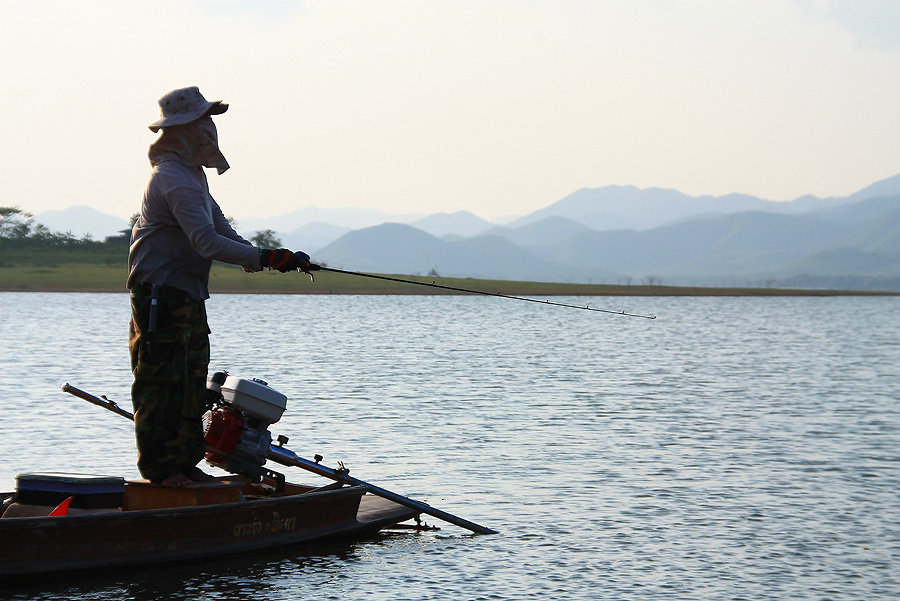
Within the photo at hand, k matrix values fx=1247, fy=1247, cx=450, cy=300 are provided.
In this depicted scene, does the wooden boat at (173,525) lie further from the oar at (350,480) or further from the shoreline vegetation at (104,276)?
the shoreline vegetation at (104,276)

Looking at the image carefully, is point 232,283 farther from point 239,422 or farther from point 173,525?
point 173,525

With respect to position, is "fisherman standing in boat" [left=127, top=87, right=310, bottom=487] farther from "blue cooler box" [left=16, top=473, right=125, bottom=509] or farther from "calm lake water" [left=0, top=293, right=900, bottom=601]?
"calm lake water" [left=0, top=293, right=900, bottom=601]

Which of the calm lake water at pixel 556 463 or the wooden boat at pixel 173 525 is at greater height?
the wooden boat at pixel 173 525

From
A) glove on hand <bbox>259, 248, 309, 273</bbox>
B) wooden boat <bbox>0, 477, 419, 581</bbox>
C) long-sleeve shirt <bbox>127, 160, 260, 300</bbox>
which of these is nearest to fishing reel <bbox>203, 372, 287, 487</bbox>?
wooden boat <bbox>0, 477, 419, 581</bbox>

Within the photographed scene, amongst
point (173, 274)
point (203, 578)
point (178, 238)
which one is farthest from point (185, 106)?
point (203, 578)

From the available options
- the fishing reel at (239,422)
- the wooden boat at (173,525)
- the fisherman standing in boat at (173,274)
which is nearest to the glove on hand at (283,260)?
the fisherman standing in boat at (173,274)

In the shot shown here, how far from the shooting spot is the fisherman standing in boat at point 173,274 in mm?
10375

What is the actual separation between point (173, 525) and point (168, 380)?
4.04ft

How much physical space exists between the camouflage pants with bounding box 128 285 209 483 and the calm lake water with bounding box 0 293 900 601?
1014 millimetres

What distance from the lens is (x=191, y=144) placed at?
10.5 m

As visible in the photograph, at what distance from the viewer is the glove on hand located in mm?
10031

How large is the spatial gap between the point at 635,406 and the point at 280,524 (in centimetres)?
1655

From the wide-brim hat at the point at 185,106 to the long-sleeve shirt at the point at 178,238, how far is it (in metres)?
0.37

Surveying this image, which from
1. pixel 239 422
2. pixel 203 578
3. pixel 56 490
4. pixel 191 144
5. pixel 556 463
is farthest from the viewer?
pixel 556 463
